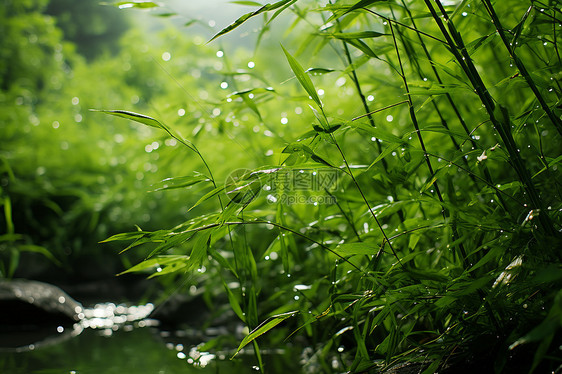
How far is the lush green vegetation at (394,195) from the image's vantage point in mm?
588

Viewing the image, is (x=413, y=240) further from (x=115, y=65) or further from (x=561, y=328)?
(x=115, y=65)

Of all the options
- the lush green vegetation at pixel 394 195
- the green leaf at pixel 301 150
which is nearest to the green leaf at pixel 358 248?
the lush green vegetation at pixel 394 195

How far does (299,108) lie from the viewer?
1698 millimetres

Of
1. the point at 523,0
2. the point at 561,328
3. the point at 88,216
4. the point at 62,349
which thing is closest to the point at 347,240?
the point at 561,328

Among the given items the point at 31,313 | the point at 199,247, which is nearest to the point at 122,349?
the point at 31,313

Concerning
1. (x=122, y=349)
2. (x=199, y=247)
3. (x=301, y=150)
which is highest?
(x=301, y=150)

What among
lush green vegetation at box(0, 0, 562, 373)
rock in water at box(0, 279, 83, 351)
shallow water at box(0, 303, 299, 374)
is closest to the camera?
lush green vegetation at box(0, 0, 562, 373)

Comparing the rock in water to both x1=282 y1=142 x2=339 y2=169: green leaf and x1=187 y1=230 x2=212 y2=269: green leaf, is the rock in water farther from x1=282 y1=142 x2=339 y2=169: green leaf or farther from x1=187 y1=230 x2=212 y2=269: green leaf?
x1=282 y1=142 x2=339 y2=169: green leaf

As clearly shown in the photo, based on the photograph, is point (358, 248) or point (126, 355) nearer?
point (358, 248)

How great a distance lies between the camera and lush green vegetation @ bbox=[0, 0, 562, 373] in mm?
588

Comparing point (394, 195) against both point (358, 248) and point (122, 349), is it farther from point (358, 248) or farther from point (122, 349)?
point (122, 349)

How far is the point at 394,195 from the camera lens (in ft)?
2.54

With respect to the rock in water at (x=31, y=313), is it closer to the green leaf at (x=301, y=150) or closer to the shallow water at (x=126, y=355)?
the shallow water at (x=126, y=355)

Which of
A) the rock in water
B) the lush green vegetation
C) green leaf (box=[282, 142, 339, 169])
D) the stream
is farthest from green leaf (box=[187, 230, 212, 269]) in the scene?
the rock in water
